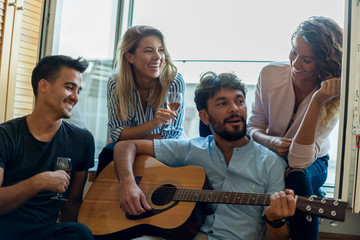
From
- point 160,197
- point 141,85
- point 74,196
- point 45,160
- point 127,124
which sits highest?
point 141,85

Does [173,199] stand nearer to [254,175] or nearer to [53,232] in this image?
[254,175]

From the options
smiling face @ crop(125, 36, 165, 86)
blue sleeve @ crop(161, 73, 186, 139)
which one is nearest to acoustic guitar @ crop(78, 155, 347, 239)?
blue sleeve @ crop(161, 73, 186, 139)

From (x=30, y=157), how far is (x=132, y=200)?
55cm

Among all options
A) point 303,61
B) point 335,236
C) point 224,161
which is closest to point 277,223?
point 224,161

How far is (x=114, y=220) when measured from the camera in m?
1.89

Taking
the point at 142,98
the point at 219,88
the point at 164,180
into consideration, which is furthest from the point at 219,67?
the point at 164,180

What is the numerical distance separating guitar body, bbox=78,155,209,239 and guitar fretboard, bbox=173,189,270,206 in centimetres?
3

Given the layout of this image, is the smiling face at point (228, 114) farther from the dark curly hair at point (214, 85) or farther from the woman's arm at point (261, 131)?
the woman's arm at point (261, 131)

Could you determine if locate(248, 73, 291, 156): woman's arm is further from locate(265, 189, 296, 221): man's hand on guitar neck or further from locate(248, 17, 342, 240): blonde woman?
locate(265, 189, 296, 221): man's hand on guitar neck

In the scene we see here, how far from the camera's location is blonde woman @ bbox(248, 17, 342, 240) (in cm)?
174

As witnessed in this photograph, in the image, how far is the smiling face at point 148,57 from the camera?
2473 millimetres

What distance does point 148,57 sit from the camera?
2471 mm

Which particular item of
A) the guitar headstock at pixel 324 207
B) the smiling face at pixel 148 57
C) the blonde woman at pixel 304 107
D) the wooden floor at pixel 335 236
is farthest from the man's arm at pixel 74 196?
the wooden floor at pixel 335 236

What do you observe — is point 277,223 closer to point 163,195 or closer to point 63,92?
point 163,195
